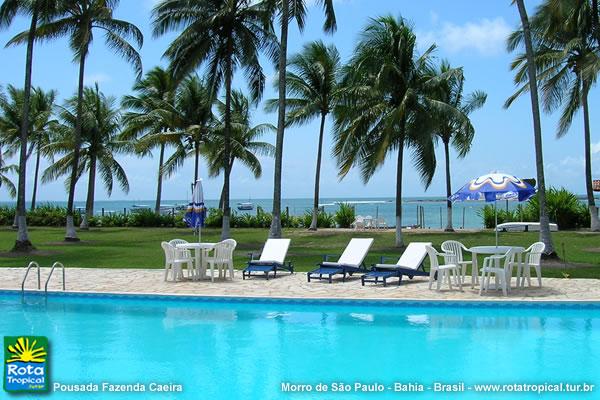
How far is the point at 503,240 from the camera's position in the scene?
22422 millimetres

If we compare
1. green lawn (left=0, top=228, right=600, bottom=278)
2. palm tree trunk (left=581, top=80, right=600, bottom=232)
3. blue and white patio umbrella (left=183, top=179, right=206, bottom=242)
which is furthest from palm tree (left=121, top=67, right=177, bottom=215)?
palm tree trunk (left=581, top=80, right=600, bottom=232)

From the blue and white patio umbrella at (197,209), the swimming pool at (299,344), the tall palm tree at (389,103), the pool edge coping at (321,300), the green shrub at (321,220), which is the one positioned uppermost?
the tall palm tree at (389,103)

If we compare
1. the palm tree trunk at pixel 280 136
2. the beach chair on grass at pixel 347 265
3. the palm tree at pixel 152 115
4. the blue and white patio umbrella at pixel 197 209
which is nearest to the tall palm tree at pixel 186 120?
the palm tree at pixel 152 115

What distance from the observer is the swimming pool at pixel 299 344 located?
725 cm

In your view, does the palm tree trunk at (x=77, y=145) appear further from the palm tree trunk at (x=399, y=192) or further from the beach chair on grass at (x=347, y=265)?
the beach chair on grass at (x=347, y=265)

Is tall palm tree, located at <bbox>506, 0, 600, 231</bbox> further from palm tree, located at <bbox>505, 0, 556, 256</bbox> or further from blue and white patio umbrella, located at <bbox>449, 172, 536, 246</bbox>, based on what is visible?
blue and white patio umbrella, located at <bbox>449, 172, 536, 246</bbox>

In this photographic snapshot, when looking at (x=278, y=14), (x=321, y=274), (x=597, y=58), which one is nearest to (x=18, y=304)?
(x=321, y=274)

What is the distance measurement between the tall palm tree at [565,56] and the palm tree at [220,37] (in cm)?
918

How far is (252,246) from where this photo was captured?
2239cm

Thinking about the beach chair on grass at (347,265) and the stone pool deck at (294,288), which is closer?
the stone pool deck at (294,288)

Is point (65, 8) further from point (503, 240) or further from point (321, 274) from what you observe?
point (503, 240)

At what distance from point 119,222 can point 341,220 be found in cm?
1310

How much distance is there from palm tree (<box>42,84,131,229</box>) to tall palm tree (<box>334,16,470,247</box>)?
56.4ft

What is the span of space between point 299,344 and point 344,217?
23.1 metres
